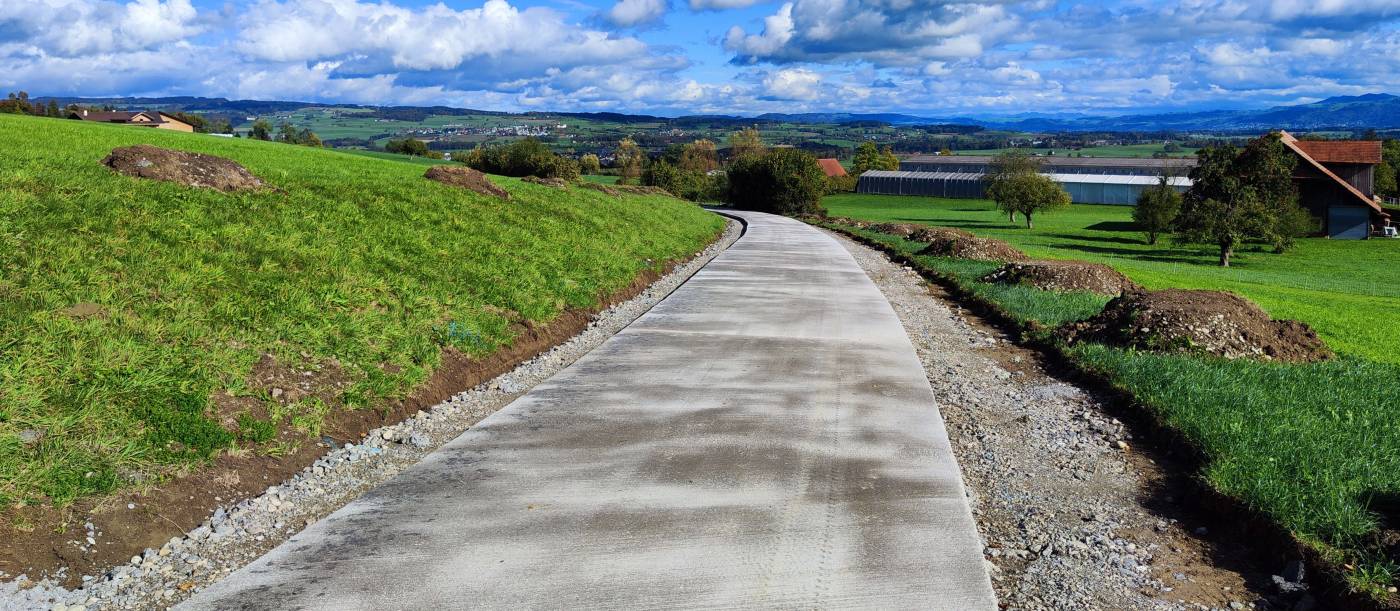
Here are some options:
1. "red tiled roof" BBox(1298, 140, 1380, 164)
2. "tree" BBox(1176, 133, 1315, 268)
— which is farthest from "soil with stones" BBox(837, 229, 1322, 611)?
"red tiled roof" BBox(1298, 140, 1380, 164)

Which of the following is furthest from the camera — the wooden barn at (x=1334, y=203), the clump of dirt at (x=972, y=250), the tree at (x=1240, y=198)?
the wooden barn at (x=1334, y=203)

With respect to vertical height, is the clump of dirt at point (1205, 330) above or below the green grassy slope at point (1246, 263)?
above

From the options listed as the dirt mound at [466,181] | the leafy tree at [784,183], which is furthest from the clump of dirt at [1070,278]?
the leafy tree at [784,183]

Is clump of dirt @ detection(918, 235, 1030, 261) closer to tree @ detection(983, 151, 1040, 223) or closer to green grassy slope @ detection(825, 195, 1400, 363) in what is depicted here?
green grassy slope @ detection(825, 195, 1400, 363)

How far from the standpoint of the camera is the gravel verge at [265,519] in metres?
4.29

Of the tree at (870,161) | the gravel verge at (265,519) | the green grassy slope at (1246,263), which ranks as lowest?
the green grassy slope at (1246,263)

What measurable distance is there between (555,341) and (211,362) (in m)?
4.78

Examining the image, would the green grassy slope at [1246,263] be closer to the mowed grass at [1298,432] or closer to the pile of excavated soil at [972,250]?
the pile of excavated soil at [972,250]

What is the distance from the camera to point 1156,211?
54.7 meters

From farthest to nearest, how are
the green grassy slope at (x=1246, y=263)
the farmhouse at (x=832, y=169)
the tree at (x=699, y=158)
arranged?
1. the farmhouse at (x=832, y=169)
2. the tree at (x=699, y=158)
3. the green grassy slope at (x=1246, y=263)

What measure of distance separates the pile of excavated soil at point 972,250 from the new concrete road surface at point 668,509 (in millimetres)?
14996

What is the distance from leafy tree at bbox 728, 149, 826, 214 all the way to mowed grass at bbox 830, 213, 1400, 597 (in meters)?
54.1

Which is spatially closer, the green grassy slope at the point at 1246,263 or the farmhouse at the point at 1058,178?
the green grassy slope at the point at 1246,263

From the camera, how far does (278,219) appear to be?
35.5 feet
